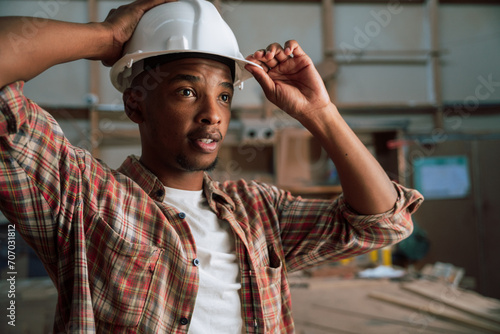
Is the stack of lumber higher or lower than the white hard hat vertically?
lower

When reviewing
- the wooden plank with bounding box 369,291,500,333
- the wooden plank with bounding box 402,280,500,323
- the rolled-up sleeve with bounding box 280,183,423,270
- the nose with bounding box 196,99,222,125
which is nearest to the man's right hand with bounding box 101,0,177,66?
the nose with bounding box 196,99,222,125

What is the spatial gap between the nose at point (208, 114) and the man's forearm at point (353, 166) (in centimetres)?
25

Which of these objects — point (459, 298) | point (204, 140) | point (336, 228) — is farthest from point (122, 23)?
point (459, 298)

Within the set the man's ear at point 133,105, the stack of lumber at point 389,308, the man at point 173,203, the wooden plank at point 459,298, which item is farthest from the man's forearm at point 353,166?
the wooden plank at point 459,298

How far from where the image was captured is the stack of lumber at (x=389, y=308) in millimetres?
1873

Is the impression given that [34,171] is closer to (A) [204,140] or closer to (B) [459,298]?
(A) [204,140]

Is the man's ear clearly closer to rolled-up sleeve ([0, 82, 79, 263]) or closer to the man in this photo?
the man

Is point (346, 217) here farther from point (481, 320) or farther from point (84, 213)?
point (481, 320)

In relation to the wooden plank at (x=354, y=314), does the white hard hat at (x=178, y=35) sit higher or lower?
higher

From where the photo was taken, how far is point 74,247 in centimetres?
90

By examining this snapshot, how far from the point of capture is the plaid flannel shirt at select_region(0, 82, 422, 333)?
2.69 feet

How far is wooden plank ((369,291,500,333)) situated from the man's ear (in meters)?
1.77

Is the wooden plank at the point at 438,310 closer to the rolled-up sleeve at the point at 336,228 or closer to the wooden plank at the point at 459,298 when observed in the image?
the wooden plank at the point at 459,298

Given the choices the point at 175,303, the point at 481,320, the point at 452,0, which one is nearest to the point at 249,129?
the point at 481,320
